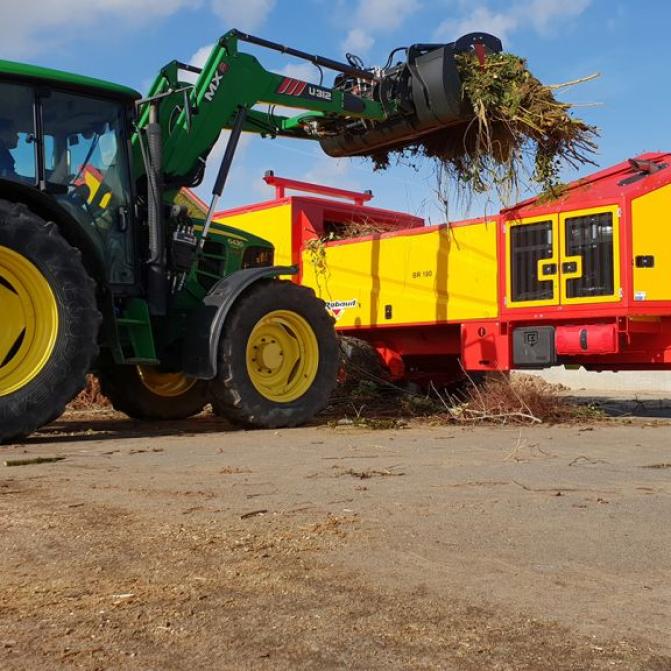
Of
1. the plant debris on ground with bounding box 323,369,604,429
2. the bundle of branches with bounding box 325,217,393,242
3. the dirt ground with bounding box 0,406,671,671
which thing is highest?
the bundle of branches with bounding box 325,217,393,242

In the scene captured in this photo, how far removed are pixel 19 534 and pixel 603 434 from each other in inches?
203

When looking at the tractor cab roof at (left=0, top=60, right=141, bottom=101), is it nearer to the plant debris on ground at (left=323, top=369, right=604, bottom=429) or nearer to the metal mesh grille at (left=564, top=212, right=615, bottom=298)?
the plant debris on ground at (left=323, top=369, right=604, bottom=429)

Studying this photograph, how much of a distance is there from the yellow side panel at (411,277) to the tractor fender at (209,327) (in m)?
2.66

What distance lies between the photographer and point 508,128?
877 cm

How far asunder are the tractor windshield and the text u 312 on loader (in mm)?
11

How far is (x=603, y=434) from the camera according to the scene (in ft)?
23.4

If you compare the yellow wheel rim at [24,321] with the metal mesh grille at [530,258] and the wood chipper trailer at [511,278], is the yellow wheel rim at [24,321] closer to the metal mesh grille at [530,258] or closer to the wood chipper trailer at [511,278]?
the wood chipper trailer at [511,278]

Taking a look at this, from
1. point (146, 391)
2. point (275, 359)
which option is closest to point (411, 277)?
point (275, 359)

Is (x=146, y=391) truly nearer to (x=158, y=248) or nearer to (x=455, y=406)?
(x=158, y=248)

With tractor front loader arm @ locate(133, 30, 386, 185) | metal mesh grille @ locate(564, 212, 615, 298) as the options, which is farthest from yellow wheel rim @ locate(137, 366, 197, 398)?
metal mesh grille @ locate(564, 212, 615, 298)

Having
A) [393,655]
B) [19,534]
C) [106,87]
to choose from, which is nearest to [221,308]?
[106,87]

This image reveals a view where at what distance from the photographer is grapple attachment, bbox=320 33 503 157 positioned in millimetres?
8672

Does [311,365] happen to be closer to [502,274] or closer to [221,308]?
[221,308]

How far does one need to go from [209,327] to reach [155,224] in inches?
37.1
